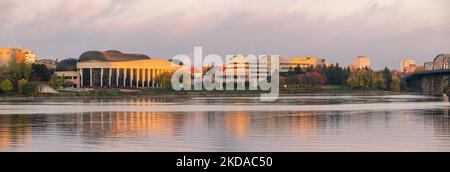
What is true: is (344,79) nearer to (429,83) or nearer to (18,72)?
(429,83)

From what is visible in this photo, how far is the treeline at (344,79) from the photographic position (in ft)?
494

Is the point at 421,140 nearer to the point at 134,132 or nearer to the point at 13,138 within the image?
the point at 134,132

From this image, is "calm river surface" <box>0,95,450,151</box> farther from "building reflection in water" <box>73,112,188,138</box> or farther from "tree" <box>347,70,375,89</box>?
"tree" <box>347,70,375,89</box>

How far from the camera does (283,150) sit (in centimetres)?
2205

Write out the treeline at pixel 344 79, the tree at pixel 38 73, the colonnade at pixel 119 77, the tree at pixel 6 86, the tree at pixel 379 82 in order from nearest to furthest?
the tree at pixel 6 86
the tree at pixel 38 73
the treeline at pixel 344 79
the tree at pixel 379 82
the colonnade at pixel 119 77

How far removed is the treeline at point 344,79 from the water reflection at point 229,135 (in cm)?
11537

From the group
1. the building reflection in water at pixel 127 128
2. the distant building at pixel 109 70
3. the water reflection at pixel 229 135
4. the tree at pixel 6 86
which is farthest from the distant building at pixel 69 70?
the water reflection at pixel 229 135

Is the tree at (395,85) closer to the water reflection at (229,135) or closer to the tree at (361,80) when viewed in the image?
the tree at (361,80)

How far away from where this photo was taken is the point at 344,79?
16300 centimetres

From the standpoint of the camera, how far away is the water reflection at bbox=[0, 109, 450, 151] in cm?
2314

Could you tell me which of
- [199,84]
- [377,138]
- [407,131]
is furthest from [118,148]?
[199,84]

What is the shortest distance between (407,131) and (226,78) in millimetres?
136188

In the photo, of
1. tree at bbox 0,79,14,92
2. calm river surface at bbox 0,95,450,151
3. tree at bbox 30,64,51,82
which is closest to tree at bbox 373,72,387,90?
tree at bbox 30,64,51,82

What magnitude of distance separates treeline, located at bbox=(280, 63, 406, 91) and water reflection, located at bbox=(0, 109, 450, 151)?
11537cm
